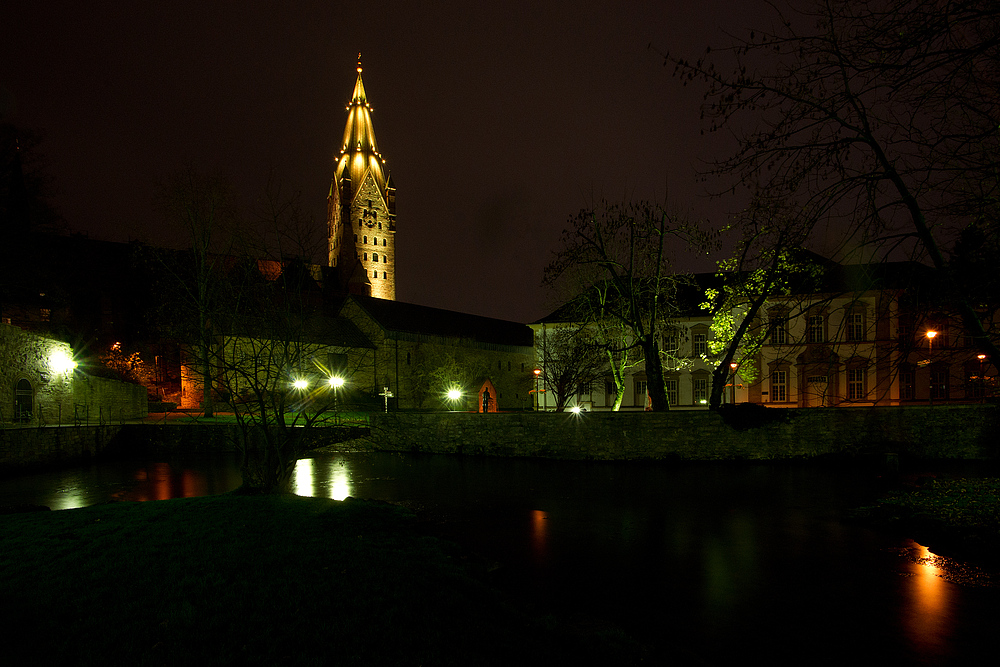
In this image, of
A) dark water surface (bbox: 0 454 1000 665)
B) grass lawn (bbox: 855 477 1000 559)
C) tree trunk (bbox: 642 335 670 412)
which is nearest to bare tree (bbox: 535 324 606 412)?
tree trunk (bbox: 642 335 670 412)

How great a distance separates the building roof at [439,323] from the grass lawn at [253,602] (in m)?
38.5

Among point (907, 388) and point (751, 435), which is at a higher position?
point (907, 388)

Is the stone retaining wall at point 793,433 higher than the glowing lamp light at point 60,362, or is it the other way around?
the glowing lamp light at point 60,362

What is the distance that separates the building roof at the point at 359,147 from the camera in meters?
102

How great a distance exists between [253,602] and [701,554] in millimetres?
7831

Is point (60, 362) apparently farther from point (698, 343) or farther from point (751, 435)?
point (698, 343)

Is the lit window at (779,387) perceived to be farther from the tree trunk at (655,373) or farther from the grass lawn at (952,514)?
the grass lawn at (952,514)

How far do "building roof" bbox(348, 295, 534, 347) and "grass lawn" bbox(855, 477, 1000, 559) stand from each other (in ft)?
124

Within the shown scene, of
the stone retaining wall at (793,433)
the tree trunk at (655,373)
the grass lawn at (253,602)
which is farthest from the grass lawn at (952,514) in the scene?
the tree trunk at (655,373)

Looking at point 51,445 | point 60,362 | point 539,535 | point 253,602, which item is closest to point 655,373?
point 539,535

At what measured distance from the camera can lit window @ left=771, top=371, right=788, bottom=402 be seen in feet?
128

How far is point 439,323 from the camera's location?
53.9 m

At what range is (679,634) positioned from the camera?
6.89m

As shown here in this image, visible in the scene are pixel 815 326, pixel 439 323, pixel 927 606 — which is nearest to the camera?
pixel 927 606
